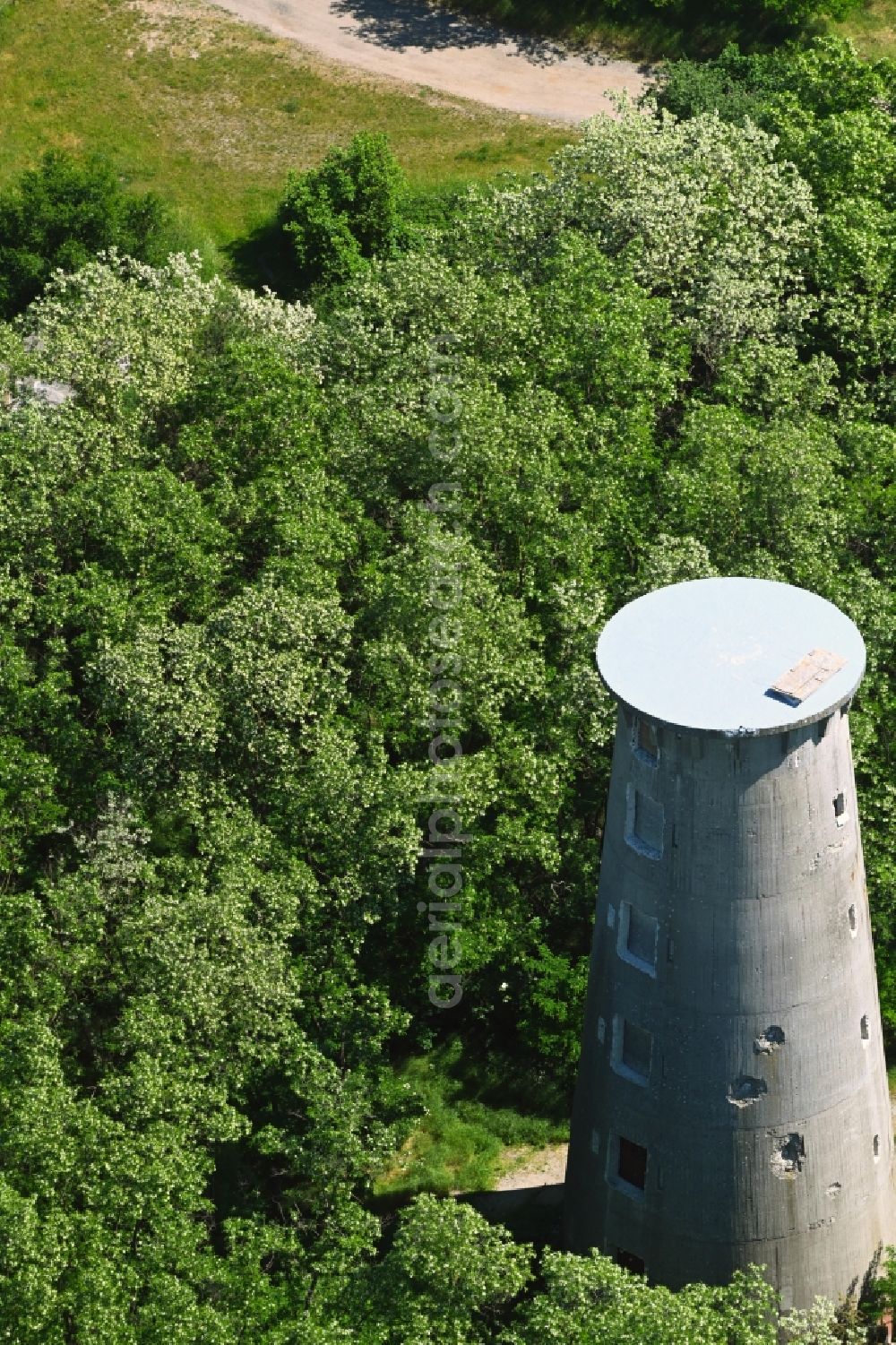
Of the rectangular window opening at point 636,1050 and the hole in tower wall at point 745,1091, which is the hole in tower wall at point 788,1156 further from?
the rectangular window opening at point 636,1050

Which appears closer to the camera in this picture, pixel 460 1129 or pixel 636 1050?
pixel 636 1050

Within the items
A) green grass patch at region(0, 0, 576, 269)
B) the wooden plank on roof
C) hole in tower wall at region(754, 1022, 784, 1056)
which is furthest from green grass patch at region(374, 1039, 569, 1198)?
green grass patch at region(0, 0, 576, 269)

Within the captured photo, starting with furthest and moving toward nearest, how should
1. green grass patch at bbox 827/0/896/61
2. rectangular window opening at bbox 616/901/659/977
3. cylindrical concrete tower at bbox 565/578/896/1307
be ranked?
green grass patch at bbox 827/0/896/61
rectangular window opening at bbox 616/901/659/977
cylindrical concrete tower at bbox 565/578/896/1307

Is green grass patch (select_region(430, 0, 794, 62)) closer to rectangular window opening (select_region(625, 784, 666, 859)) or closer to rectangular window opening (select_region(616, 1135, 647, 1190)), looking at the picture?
rectangular window opening (select_region(625, 784, 666, 859))

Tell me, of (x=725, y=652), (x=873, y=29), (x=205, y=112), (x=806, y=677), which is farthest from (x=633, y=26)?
(x=806, y=677)

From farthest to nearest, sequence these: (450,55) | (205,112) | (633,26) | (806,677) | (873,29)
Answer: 1. (873,29)
2. (450,55)
3. (633,26)
4. (205,112)
5. (806,677)

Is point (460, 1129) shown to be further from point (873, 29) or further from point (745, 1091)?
point (873, 29)
